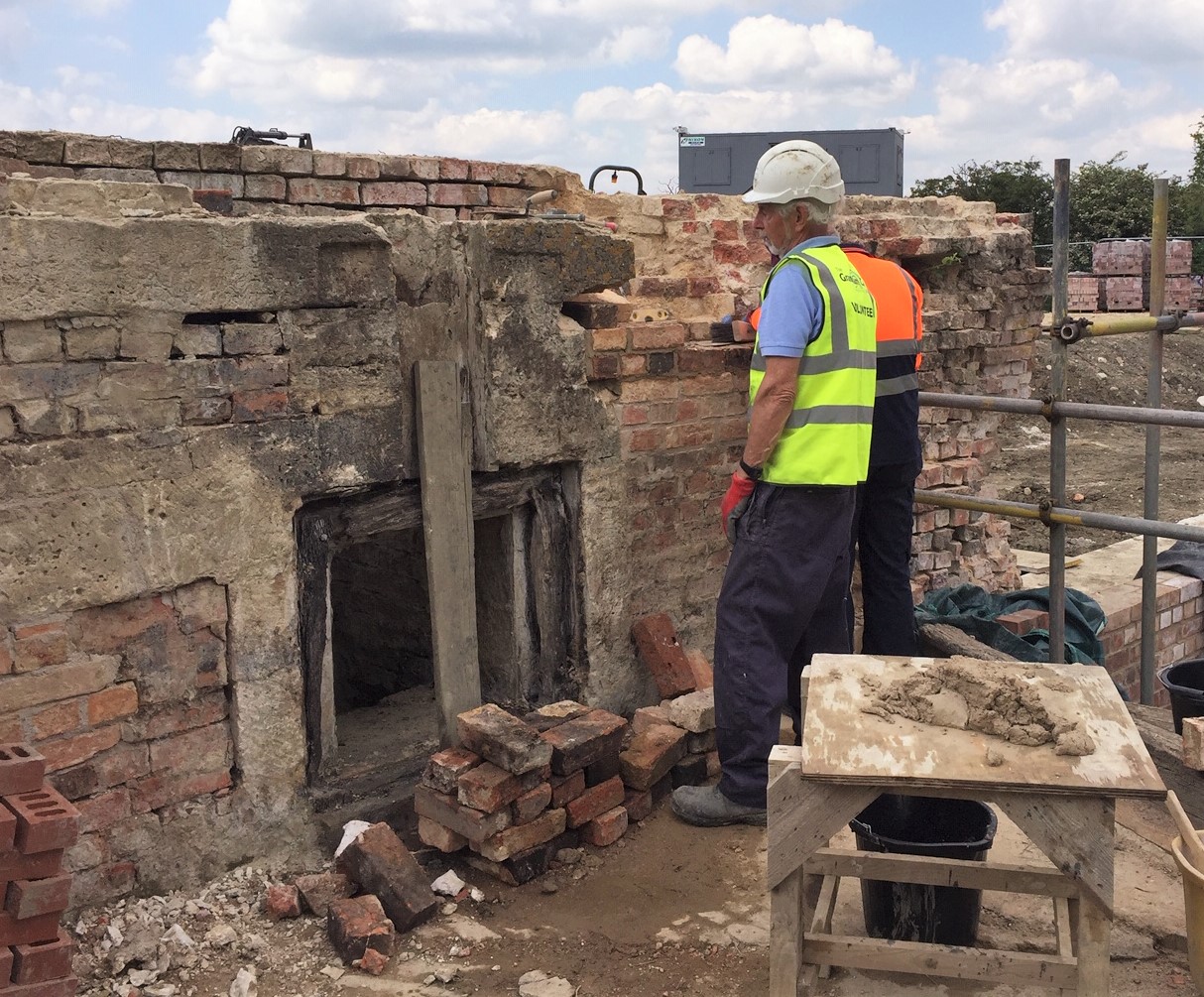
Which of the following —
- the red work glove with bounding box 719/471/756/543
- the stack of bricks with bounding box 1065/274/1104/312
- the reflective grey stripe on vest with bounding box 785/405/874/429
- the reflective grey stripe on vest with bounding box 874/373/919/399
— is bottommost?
the red work glove with bounding box 719/471/756/543

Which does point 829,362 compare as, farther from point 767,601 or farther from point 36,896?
point 36,896

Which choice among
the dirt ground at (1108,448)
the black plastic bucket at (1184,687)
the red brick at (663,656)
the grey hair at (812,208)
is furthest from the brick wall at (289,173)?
the dirt ground at (1108,448)

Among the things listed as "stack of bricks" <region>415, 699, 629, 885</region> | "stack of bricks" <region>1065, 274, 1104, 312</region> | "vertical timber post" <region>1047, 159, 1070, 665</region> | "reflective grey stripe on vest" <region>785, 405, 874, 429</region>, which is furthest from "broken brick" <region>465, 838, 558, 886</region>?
"stack of bricks" <region>1065, 274, 1104, 312</region>

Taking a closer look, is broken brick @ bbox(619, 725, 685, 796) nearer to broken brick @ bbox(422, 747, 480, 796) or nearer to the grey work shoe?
the grey work shoe

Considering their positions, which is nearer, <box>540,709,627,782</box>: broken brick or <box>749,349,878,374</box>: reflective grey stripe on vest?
<box>749,349,878,374</box>: reflective grey stripe on vest

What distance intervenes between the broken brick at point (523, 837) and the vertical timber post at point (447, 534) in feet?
1.78

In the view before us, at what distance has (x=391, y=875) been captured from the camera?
3.58 metres

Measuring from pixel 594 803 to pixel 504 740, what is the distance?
491mm

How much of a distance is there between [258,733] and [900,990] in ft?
6.74

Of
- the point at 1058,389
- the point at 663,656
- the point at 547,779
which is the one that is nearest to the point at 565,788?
the point at 547,779

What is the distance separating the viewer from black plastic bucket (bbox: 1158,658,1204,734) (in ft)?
13.8

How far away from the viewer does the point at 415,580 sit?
218 inches

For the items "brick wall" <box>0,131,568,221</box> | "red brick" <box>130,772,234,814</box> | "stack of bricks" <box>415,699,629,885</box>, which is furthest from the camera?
"brick wall" <box>0,131,568,221</box>

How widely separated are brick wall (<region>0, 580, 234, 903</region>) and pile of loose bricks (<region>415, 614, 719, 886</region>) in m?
0.72
